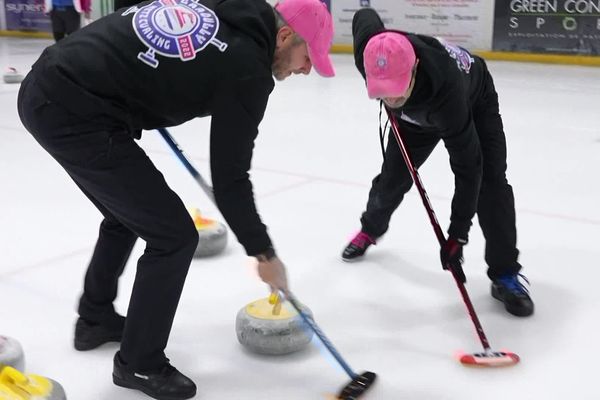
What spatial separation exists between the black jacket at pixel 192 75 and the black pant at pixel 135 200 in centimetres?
4

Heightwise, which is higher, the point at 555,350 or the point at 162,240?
the point at 162,240

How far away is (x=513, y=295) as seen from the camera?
80.7 inches

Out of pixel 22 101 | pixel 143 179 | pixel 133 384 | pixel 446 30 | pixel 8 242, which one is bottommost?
pixel 446 30

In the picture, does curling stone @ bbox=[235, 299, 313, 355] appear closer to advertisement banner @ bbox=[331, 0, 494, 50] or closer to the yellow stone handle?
the yellow stone handle

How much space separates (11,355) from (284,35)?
0.90 metres

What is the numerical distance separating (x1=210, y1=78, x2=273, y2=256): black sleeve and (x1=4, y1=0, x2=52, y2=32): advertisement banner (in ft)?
35.3

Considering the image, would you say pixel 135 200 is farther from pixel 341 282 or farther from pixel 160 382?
pixel 341 282

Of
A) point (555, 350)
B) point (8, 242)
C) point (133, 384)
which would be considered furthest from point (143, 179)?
point (8, 242)

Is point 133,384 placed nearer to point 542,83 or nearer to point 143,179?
point 143,179

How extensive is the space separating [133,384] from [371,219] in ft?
3.56

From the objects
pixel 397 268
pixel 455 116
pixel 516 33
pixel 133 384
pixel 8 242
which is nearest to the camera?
pixel 133 384

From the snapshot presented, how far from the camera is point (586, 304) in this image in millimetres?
2113

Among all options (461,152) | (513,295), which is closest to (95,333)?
(461,152)

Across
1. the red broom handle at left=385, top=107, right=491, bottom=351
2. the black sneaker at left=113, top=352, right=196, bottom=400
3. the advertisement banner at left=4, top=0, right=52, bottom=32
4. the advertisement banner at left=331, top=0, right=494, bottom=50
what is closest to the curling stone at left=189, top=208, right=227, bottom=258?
the red broom handle at left=385, top=107, right=491, bottom=351
